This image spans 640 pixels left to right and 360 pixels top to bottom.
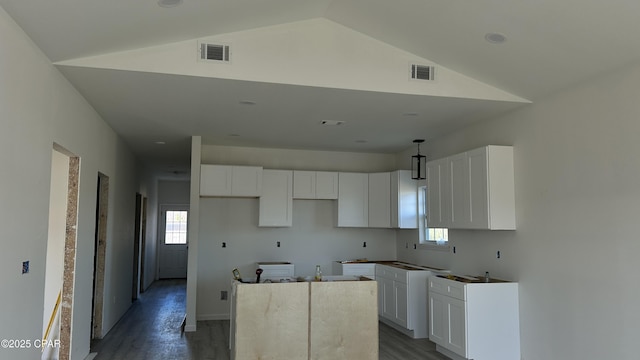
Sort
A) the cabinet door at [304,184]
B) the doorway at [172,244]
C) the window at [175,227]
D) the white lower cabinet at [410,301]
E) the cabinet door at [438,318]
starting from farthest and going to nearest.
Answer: the window at [175,227] → the doorway at [172,244] → the cabinet door at [304,184] → the white lower cabinet at [410,301] → the cabinet door at [438,318]

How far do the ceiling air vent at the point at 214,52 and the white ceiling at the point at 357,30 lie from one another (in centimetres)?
13

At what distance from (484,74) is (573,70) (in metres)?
0.78

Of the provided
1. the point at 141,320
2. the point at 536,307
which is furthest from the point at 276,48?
the point at 141,320

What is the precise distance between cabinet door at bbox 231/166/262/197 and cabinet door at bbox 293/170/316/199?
61 centimetres

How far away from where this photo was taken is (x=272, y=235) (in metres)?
7.83

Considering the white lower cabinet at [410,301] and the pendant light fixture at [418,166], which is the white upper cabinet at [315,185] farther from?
the white lower cabinet at [410,301]

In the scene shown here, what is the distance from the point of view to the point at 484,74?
183 inches

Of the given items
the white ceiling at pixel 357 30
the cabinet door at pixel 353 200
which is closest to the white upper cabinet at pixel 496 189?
the white ceiling at pixel 357 30

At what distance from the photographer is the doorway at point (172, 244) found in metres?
14.1

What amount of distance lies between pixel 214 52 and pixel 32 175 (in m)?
1.75

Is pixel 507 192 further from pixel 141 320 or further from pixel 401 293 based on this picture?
pixel 141 320

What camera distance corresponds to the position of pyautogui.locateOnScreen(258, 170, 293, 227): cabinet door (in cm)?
752

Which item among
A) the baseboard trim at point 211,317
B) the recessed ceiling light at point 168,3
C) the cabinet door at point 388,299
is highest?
the recessed ceiling light at point 168,3

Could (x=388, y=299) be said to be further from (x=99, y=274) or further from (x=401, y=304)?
(x=99, y=274)
